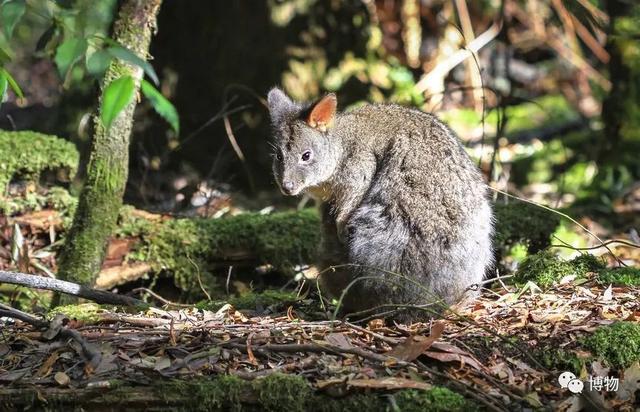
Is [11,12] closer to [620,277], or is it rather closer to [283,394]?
[283,394]

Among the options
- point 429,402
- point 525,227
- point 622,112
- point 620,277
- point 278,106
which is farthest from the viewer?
point 622,112

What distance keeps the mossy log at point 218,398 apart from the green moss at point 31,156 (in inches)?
135

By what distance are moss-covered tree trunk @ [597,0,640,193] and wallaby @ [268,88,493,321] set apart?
14.7ft

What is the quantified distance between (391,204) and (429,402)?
1.73 meters

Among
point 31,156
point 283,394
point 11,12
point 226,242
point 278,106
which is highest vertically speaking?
point 11,12

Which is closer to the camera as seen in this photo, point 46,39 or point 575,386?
point 575,386

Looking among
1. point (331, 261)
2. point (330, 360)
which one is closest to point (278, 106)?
point (331, 261)

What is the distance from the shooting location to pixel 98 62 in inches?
145

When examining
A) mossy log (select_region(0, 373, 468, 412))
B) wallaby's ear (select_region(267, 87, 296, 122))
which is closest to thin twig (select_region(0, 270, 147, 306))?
mossy log (select_region(0, 373, 468, 412))

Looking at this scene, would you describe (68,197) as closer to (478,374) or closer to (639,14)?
(478,374)

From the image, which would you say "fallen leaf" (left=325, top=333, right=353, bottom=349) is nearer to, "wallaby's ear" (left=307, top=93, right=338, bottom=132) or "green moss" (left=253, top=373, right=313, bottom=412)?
"green moss" (left=253, top=373, right=313, bottom=412)

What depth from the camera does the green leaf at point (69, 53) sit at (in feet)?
11.9

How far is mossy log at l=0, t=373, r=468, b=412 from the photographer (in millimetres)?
3982

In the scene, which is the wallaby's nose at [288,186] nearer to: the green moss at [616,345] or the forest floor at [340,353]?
the forest floor at [340,353]
